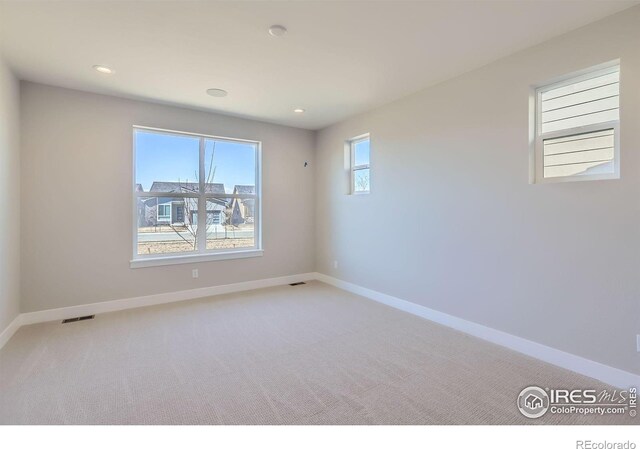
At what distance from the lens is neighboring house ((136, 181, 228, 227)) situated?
13.4 ft

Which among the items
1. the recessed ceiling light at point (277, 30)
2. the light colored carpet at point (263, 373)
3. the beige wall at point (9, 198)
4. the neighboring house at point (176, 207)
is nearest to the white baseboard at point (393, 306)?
the light colored carpet at point (263, 373)

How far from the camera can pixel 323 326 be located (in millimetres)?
3281

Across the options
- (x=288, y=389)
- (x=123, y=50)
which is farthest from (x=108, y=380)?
(x=123, y=50)

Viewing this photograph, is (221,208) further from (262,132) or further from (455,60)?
(455,60)

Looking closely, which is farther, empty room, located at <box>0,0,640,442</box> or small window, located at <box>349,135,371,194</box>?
small window, located at <box>349,135,371,194</box>

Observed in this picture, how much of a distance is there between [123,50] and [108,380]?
271cm

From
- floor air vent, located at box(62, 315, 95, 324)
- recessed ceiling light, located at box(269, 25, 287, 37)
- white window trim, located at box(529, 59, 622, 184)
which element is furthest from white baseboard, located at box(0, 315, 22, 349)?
white window trim, located at box(529, 59, 622, 184)

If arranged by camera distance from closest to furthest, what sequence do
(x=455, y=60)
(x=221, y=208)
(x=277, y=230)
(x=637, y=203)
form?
(x=637, y=203)
(x=455, y=60)
(x=221, y=208)
(x=277, y=230)

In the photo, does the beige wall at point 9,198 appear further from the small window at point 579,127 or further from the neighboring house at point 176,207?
the small window at point 579,127

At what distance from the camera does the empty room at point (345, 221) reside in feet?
6.70

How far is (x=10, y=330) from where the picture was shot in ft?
9.81

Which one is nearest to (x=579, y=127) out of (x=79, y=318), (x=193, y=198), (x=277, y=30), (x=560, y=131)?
(x=560, y=131)

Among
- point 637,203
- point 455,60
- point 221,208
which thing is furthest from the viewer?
point 221,208

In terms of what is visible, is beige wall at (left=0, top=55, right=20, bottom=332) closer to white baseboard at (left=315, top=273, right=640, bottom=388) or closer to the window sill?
the window sill
